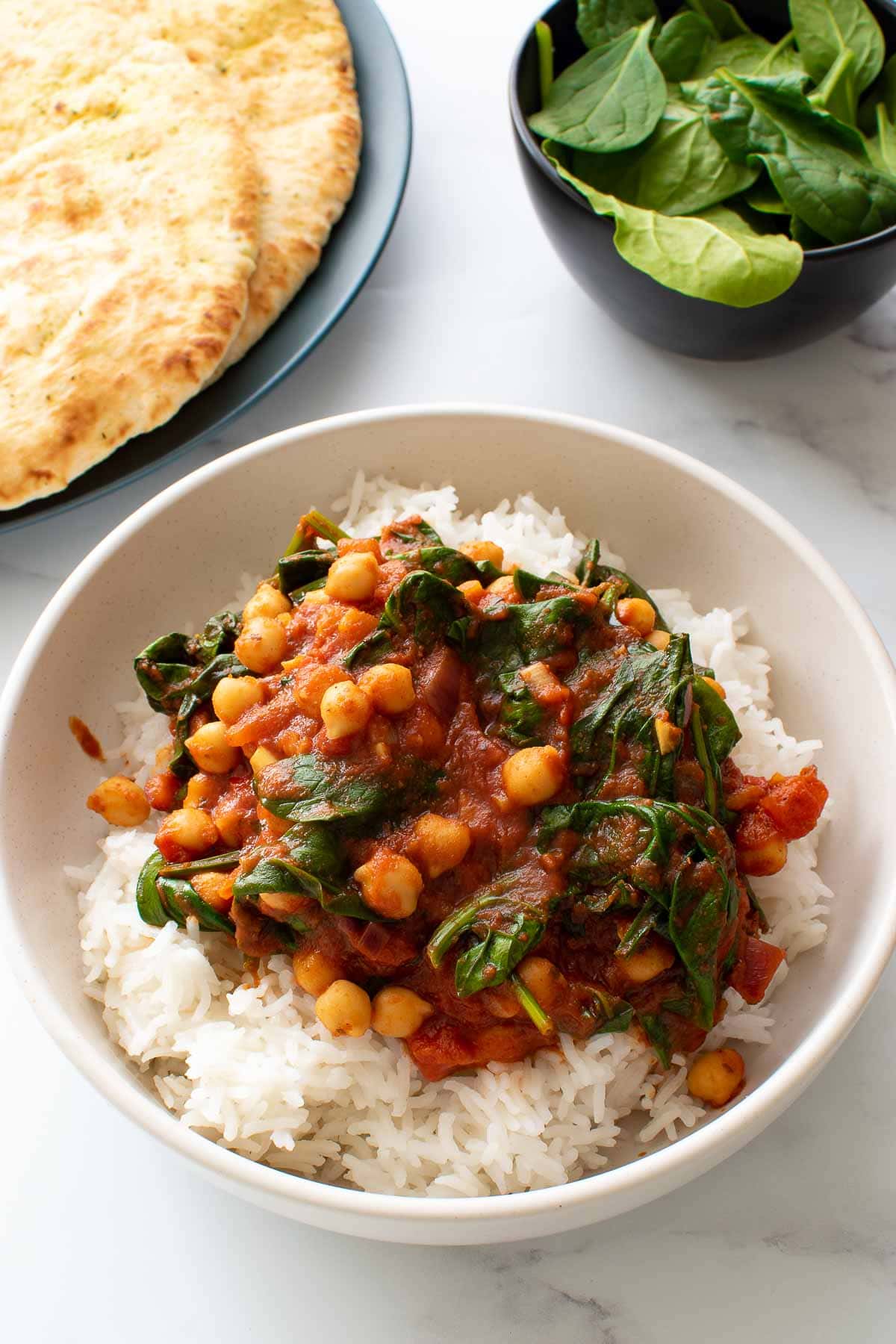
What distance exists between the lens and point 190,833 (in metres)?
3.44

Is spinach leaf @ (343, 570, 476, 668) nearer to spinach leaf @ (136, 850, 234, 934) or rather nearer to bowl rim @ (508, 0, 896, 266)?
spinach leaf @ (136, 850, 234, 934)

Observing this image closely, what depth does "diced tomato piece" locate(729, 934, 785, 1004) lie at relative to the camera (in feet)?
11.1

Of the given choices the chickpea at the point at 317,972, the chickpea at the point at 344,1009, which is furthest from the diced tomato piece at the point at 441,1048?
the chickpea at the point at 317,972

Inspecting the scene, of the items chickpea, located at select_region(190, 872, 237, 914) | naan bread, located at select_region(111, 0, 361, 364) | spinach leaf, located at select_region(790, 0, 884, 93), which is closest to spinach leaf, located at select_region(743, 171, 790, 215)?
spinach leaf, located at select_region(790, 0, 884, 93)

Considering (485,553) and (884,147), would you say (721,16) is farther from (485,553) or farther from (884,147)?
(485,553)

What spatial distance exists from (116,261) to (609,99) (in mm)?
1961

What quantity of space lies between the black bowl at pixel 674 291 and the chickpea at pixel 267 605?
6.07 ft

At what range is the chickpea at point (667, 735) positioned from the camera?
10.6 feet

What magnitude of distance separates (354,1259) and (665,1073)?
3.30 feet

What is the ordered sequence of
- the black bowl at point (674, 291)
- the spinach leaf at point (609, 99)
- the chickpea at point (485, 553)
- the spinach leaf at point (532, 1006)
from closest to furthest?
1. the spinach leaf at point (532, 1006)
2. the chickpea at point (485, 553)
3. the black bowl at point (674, 291)
4. the spinach leaf at point (609, 99)

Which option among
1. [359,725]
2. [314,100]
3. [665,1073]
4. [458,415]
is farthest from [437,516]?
[314,100]

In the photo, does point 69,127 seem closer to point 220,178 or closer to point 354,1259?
point 220,178

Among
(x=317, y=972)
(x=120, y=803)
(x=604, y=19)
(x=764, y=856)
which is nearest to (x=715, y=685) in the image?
(x=764, y=856)

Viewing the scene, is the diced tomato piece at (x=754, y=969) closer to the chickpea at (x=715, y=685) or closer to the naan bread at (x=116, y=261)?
the chickpea at (x=715, y=685)
